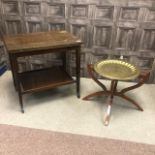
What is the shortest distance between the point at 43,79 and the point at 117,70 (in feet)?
2.53

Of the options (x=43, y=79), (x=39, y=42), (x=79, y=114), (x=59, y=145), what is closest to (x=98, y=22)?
(x=39, y=42)

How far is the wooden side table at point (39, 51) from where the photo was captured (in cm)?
156

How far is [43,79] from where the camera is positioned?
192 cm

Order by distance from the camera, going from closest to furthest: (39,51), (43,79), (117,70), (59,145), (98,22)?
(59,145)
(39,51)
(117,70)
(43,79)
(98,22)

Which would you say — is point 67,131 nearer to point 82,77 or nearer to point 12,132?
point 12,132

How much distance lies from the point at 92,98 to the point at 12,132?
35.5 inches

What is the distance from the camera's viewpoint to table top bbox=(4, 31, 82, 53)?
1.54 meters

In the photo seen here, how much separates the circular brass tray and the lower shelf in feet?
1.16

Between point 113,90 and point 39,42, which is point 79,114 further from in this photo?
point 39,42

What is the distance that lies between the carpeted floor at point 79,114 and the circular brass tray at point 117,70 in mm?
413

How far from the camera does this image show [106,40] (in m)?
2.13

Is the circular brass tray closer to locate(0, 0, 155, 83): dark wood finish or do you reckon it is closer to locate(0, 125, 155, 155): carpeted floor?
locate(0, 0, 155, 83): dark wood finish

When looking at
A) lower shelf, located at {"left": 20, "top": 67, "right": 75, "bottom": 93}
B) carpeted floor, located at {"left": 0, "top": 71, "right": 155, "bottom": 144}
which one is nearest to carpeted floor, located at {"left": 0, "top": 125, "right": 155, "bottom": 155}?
carpeted floor, located at {"left": 0, "top": 71, "right": 155, "bottom": 144}

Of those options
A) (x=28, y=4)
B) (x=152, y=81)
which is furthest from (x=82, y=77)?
(x=28, y=4)
